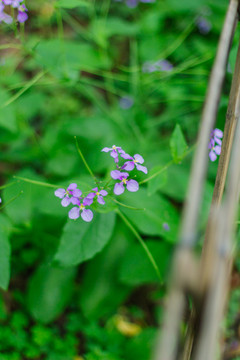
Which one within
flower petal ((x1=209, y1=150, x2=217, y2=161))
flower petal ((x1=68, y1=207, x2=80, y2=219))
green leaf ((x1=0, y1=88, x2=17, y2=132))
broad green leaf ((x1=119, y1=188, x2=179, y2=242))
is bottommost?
flower petal ((x1=68, y1=207, x2=80, y2=219))

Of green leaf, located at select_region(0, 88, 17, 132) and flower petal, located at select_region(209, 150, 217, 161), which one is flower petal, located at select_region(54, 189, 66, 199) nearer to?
flower petal, located at select_region(209, 150, 217, 161)

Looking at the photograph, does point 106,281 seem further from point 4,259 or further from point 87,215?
point 87,215

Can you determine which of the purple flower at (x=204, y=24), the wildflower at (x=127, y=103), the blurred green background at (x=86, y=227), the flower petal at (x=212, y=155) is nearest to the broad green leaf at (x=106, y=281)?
the blurred green background at (x=86, y=227)

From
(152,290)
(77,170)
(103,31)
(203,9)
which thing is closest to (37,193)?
(77,170)

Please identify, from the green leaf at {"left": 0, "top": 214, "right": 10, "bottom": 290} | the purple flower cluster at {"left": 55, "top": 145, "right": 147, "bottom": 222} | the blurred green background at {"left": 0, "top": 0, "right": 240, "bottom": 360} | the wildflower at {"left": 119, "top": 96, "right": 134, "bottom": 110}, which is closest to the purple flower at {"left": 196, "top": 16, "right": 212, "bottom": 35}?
the blurred green background at {"left": 0, "top": 0, "right": 240, "bottom": 360}

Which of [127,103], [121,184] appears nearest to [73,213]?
[121,184]

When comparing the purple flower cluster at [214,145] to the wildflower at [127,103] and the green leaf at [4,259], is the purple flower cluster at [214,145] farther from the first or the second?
the wildflower at [127,103]

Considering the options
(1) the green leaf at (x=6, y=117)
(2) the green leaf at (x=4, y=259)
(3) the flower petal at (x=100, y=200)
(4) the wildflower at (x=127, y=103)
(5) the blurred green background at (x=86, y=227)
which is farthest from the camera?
(4) the wildflower at (x=127, y=103)
